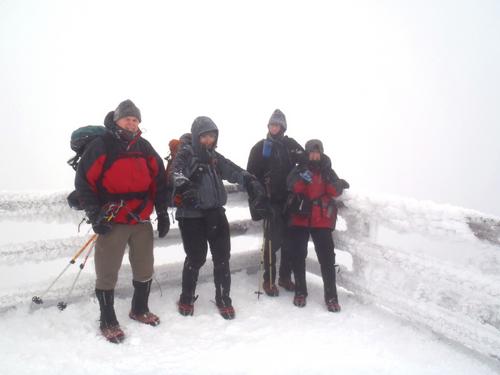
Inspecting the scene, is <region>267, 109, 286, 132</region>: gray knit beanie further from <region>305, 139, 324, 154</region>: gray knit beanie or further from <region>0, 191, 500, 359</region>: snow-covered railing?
<region>0, 191, 500, 359</region>: snow-covered railing

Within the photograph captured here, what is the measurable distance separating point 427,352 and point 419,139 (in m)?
127

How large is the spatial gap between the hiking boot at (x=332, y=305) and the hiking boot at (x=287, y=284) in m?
0.73

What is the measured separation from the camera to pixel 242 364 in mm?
3643

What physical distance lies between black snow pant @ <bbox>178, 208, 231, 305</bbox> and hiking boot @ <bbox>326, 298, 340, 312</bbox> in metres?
1.31

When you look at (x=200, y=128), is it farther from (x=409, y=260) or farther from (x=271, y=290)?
(x=409, y=260)

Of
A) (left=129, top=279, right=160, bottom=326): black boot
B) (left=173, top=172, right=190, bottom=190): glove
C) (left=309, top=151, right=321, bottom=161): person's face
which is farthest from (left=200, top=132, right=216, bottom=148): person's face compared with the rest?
(left=129, top=279, right=160, bottom=326): black boot

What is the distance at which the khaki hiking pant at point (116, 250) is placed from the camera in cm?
404

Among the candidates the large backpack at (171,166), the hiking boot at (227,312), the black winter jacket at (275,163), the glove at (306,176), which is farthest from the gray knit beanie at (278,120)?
the hiking boot at (227,312)

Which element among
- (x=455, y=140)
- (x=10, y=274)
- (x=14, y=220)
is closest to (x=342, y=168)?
(x=455, y=140)

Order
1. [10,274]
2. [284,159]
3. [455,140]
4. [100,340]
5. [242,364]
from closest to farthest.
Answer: [242,364] < [100,340] < [284,159] < [10,274] < [455,140]

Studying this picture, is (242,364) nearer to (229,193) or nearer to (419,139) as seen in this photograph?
(229,193)

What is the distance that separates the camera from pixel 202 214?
4617 millimetres

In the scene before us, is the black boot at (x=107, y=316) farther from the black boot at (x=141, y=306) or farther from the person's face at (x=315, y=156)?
the person's face at (x=315, y=156)

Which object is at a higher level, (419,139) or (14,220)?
(14,220)
